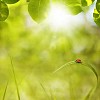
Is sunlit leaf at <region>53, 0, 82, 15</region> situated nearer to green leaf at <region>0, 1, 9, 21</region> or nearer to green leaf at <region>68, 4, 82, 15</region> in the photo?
green leaf at <region>68, 4, 82, 15</region>

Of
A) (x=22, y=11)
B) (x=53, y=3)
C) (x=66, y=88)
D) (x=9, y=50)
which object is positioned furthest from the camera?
(x=22, y=11)

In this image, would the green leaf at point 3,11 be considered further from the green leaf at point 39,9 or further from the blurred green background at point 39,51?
the blurred green background at point 39,51

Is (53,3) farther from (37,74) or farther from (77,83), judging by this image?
(77,83)

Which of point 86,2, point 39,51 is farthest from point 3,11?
point 39,51

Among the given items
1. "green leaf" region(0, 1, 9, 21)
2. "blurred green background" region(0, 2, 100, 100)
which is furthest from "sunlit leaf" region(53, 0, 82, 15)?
"blurred green background" region(0, 2, 100, 100)

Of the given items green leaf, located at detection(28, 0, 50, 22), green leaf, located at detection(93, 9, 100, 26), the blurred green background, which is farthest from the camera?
the blurred green background

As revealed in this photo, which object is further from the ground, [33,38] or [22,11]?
[22,11]

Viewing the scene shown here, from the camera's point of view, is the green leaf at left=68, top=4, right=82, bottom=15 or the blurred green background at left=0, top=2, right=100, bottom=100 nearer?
the green leaf at left=68, top=4, right=82, bottom=15

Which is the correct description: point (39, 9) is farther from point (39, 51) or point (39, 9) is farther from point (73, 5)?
point (39, 51)

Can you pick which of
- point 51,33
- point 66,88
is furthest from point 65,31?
point 66,88
